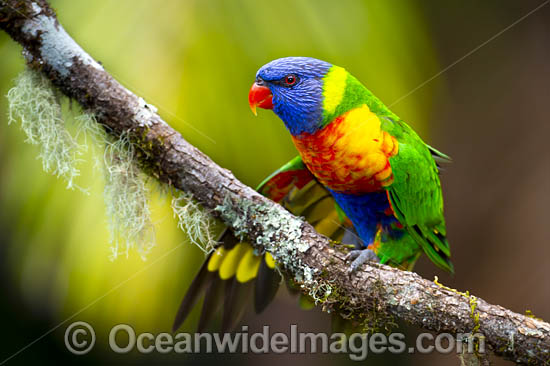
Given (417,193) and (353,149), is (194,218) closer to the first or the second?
(353,149)

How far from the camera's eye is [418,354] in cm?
367

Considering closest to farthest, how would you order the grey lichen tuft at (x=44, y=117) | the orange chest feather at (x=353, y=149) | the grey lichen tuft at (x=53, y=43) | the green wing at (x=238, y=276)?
1. the grey lichen tuft at (x=53, y=43)
2. the grey lichen tuft at (x=44, y=117)
3. the orange chest feather at (x=353, y=149)
4. the green wing at (x=238, y=276)

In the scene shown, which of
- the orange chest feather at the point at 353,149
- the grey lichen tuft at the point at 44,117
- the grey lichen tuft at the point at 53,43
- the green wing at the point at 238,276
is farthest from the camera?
the green wing at the point at 238,276

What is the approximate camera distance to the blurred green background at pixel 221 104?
213 centimetres

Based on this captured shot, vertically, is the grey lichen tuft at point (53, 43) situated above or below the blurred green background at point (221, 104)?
above

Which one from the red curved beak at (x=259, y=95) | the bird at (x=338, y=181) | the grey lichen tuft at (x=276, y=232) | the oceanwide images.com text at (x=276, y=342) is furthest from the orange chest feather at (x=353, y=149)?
the oceanwide images.com text at (x=276, y=342)

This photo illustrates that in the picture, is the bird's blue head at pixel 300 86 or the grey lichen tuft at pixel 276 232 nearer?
the grey lichen tuft at pixel 276 232

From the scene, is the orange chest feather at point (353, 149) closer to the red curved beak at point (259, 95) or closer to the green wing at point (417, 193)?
the green wing at point (417, 193)

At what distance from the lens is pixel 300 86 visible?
1.82 metres

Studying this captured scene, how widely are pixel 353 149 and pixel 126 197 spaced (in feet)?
2.93

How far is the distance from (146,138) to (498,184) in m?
2.60

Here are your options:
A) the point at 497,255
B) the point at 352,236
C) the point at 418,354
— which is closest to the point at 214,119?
the point at 352,236

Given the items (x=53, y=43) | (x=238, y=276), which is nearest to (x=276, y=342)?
(x=238, y=276)

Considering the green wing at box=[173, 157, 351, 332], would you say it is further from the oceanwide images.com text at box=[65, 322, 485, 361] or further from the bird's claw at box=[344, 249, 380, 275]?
the bird's claw at box=[344, 249, 380, 275]
